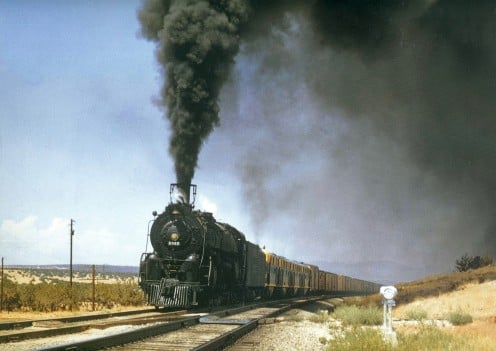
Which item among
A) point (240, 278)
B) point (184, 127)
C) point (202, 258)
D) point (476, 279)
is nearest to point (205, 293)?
point (202, 258)

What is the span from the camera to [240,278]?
71.9 feet

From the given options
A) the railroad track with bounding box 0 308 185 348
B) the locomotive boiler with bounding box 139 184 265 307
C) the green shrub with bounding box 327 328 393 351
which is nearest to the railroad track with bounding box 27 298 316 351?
the railroad track with bounding box 0 308 185 348

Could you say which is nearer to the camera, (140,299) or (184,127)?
(184,127)

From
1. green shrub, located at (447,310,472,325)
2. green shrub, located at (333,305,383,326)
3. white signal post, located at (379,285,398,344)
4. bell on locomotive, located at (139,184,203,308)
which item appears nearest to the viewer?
white signal post, located at (379,285,398,344)

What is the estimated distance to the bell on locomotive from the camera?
17.0 meters

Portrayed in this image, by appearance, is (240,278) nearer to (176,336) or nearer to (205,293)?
(205,293)

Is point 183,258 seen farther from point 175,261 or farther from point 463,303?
point 463,303

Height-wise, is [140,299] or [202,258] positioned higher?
[202,258]

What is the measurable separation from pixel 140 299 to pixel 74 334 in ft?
48.8

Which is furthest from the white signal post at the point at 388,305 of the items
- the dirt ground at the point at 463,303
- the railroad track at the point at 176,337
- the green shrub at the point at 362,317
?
the dirt ground at the point at 463,303

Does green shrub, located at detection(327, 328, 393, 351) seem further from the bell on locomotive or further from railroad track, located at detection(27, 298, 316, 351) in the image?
the bell on locomotive

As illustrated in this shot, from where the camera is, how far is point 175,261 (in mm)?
17641

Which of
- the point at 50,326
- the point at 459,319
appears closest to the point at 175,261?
the point at 50,326

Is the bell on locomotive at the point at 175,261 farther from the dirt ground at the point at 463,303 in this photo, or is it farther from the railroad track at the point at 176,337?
the dirt ground at the point at 463,303
